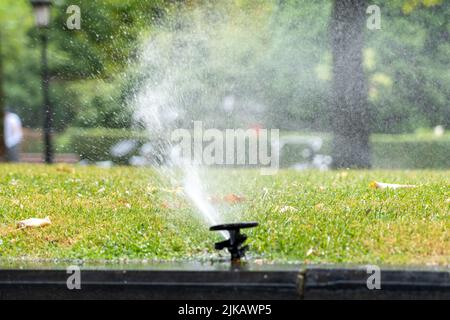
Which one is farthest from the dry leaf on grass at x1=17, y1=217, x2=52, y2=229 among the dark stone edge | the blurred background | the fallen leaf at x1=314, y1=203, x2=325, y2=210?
the blurred background

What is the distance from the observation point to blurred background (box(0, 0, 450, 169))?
37.2 feet

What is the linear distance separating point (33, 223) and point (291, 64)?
22.8ft

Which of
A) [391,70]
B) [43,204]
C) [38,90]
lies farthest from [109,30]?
[38,90]

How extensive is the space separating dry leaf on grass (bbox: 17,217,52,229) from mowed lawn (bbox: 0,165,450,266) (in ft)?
Answer: 0.20

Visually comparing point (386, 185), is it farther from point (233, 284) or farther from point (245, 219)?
point (233, 284)

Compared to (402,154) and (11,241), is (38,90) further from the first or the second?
(11,241)

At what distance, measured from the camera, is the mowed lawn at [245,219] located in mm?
5609

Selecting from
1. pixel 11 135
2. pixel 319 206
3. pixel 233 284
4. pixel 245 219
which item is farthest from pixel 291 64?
pixel 11 135

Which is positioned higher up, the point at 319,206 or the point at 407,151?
the point at 407,151

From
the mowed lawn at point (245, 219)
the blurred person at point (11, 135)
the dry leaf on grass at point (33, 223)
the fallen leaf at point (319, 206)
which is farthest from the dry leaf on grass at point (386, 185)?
the blurred person at point (11, 135)

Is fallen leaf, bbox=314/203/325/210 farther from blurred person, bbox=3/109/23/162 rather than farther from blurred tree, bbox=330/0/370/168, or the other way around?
blurred person, bbox=3/109/23/162

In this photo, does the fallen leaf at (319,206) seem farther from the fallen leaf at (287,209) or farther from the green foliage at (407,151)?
the green foliage at (407,151)

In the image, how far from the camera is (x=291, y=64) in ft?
41.5
